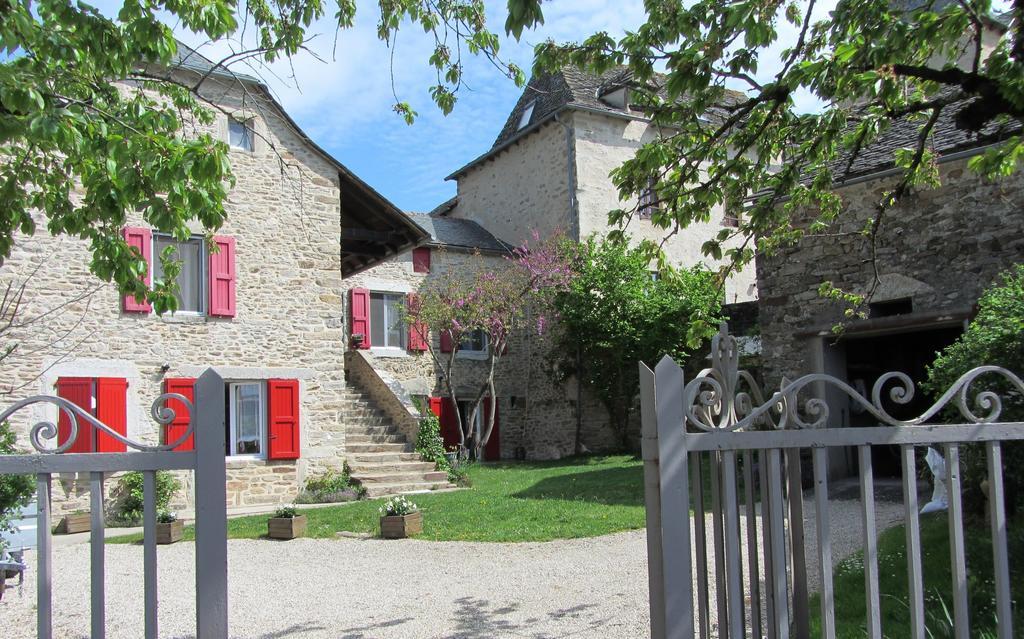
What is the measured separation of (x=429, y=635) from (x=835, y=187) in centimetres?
770

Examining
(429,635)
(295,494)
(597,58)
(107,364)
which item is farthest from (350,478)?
(597,58)

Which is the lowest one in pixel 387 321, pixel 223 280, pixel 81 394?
pixel 81 394

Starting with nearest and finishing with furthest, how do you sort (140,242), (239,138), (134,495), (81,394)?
(81,394), (134,495), (140,242), (239,138)

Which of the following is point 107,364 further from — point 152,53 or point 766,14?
point 766,14

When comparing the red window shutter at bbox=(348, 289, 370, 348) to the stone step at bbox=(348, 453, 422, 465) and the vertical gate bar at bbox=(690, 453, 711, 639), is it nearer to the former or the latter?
the stone step at bbox=(348, 453, 422, 465)

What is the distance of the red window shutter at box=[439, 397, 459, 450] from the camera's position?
1789 cm

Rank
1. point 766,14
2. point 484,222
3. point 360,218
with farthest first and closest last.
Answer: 1. point 484,222
2. point 360,218
3. point 766,14

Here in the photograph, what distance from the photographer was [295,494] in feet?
42.5

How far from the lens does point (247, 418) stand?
1297 centimetres

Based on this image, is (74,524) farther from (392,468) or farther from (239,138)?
(239,138)

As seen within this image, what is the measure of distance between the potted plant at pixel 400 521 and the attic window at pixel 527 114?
13408mm

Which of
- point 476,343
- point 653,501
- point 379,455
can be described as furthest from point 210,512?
point 476,343

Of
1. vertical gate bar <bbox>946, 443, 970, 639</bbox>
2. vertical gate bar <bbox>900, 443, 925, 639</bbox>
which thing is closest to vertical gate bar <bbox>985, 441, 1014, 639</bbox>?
vertical gate bar <bbox>946, 443, 970, 639</bbox>

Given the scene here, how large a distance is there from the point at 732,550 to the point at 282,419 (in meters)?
11.2
